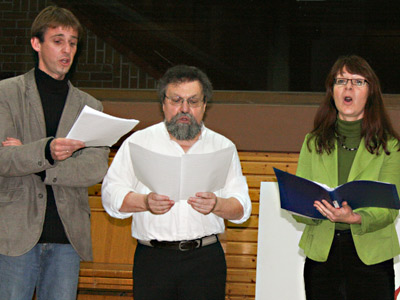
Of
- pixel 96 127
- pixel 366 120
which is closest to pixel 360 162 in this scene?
pixel 366 120

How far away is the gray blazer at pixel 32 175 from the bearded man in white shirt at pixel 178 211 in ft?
0.49

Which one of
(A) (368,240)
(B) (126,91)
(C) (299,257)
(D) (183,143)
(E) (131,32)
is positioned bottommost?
(C) (299,257)

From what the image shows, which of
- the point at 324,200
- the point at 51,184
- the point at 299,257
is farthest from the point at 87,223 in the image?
the point at 299,257

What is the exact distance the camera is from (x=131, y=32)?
16.6 feet

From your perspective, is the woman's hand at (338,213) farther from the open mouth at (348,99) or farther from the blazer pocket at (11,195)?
the blazer pocket at (11,195)

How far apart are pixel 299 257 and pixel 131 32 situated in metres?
2.74

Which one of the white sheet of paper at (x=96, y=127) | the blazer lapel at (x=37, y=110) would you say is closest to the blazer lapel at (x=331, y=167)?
the white sheet of paper at (x=96, y=127)

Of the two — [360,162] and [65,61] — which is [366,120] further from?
[65,61]

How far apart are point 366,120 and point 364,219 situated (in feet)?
1.55

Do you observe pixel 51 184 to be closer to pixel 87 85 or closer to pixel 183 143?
pixel 183 143

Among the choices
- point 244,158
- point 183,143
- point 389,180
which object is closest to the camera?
point 389,180

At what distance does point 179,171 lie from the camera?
2.24m

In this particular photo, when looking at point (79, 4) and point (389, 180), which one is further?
point (79, 4)

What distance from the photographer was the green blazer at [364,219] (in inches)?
89.0
